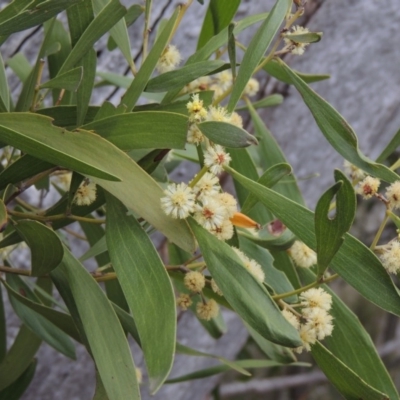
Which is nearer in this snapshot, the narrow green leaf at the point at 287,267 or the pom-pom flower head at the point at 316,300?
the pom-pom flower head at the point at 316,300

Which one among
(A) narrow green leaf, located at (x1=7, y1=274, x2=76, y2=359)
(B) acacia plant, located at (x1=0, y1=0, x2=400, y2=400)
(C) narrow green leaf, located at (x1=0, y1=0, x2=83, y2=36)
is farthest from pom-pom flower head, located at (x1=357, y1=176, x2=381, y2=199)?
(A) narrow green leaf, located at (x1=7, y1=274, x2=76, y2=359)

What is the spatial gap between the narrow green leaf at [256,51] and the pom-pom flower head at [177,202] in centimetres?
9

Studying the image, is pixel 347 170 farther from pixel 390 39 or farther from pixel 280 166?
pixel 390 39

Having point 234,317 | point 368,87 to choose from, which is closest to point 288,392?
point 234,317

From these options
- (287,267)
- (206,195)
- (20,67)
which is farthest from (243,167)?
(20,67)

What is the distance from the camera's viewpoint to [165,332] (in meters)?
0.53

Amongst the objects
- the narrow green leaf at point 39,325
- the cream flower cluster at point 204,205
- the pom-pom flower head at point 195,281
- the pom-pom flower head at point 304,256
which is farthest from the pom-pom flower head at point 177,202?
the narrow green leaf at point 39,325

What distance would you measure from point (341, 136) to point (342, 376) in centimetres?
22

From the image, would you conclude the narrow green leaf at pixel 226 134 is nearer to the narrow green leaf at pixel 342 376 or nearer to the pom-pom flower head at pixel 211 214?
the pom-pom flower head at pixel 211 214

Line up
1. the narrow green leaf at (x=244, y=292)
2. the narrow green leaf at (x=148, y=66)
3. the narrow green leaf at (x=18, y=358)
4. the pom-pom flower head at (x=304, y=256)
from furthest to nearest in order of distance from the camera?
the narrow green leaf at (x=18, y=358) → the pom-pom flower head at (x=304, y=256) → the narrow green leaf at (x=148, y=66) → the narrow green leaf at (x=244, y=292)

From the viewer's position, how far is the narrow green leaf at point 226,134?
1.65 feet

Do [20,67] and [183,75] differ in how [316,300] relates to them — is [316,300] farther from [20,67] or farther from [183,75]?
[20,67]

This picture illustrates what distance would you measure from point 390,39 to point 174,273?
39.8 inches

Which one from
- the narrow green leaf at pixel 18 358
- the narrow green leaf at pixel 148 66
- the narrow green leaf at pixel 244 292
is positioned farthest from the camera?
the narrow green leaf at pixel 18 358
